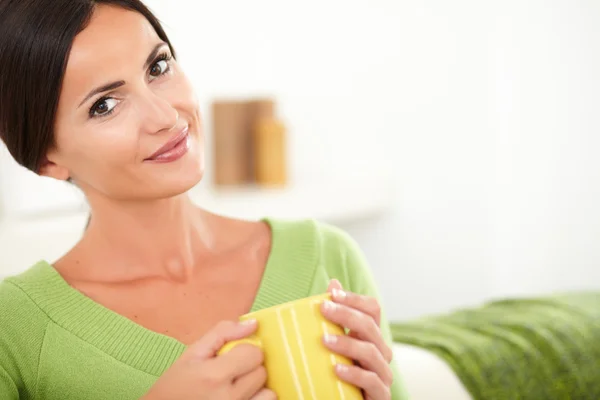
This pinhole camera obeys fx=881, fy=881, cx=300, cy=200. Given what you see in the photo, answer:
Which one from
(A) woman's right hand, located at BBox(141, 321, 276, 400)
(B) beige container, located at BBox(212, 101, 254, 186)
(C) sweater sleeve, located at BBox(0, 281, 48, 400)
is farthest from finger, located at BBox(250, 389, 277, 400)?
(B) beige container, located at BBox(212, 101, 254, 186)

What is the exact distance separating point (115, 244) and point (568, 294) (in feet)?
3.33

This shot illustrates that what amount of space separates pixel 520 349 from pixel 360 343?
2.43ft

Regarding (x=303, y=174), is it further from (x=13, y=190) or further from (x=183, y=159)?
(x=183, y=159)

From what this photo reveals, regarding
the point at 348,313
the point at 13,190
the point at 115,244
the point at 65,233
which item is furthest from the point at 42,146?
the point at 13,190

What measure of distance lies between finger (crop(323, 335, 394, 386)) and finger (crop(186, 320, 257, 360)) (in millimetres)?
72

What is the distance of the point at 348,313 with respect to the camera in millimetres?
830

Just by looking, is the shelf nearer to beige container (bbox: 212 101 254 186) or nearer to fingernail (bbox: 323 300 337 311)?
beige container (bbox: 212 101 254 186)

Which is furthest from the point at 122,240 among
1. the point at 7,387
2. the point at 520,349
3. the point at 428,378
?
the point at 520,349

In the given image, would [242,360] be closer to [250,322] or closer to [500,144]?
[250,322]

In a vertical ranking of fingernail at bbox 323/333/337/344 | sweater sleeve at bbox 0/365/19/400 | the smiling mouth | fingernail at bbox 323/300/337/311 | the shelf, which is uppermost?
the smiling mouth

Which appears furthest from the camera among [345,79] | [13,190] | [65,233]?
[345,79]

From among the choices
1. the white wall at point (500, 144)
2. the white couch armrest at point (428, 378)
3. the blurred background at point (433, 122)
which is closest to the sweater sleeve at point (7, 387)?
the white couch armrest at point (428, 378)

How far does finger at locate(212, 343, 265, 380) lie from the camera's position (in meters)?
0.79

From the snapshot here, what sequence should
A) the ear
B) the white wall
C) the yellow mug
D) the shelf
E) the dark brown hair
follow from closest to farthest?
the yellow mug < the dark brown hair < the ear < the shelf < the white wall
